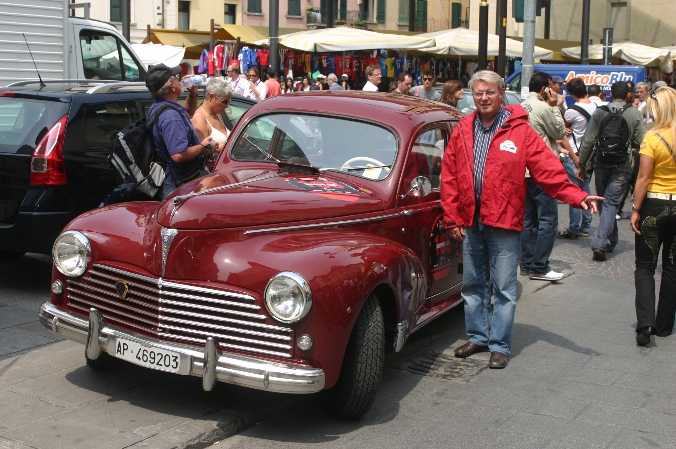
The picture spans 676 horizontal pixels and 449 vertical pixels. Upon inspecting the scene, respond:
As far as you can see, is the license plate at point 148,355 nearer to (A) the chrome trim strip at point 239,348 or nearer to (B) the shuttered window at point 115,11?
(A) the chrome trim strip at point 239,348

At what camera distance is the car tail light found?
22.9 feet

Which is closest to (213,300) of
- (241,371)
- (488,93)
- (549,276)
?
(241,371)

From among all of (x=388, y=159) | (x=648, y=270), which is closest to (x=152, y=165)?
(x=388, y=159)

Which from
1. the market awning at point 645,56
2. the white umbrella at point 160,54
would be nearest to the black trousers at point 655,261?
the white umbrella at point 160,54

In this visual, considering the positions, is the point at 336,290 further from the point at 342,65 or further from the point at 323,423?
the point at 342,65

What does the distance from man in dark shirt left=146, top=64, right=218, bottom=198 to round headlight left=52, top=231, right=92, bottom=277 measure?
1.68 metres

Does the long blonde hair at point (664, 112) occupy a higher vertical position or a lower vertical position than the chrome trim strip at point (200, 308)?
higher

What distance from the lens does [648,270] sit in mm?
6680

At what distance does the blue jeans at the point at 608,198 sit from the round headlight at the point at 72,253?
654 centimetres

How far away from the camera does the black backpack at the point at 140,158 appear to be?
21.5 feet

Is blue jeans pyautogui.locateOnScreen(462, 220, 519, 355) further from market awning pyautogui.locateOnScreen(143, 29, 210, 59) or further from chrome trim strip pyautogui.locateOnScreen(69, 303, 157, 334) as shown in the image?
market awning pyautogui.locateOnScreen(143, 29, 210, 59)

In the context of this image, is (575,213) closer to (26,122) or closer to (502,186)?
(502,186)

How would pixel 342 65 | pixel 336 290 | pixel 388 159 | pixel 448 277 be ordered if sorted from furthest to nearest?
pixel 342 65
pixel 448 277
pixel 388 159
pixel 336 290

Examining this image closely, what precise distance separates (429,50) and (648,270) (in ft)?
53.6
